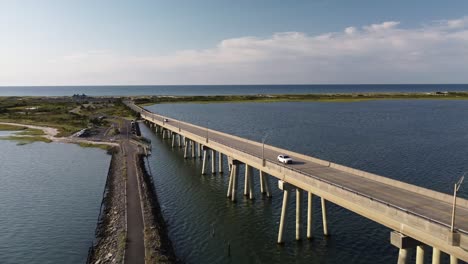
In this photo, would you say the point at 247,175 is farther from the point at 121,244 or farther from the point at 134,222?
the point at 121,244

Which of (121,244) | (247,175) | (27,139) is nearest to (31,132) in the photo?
(27,139)

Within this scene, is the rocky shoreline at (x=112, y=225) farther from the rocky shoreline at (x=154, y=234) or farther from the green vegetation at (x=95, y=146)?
the green vegetation at (x=95, y=146)

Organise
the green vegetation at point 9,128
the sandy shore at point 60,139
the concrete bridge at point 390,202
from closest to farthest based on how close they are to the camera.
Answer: the concrete bridge at point 390,202
the sandy shore at point 60,139
the green vegetation at point 9,128

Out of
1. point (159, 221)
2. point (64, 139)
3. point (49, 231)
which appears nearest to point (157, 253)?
point (159, 221)

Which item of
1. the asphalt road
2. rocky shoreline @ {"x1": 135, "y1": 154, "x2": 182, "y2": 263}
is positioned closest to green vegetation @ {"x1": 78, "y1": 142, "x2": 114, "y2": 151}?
the asphalt road

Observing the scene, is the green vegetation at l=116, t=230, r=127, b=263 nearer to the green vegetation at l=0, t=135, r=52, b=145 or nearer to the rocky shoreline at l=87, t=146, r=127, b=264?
the rocky shoreline at l=87, t=146, r=127, b=264

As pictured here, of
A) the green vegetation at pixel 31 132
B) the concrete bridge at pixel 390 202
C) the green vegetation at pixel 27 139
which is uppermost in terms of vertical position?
the concrete bridge at pixel 390 202

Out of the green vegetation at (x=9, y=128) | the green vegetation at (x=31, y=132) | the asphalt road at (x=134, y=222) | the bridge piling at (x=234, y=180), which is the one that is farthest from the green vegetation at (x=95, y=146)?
the bridge piling at (x=234, y=180)
